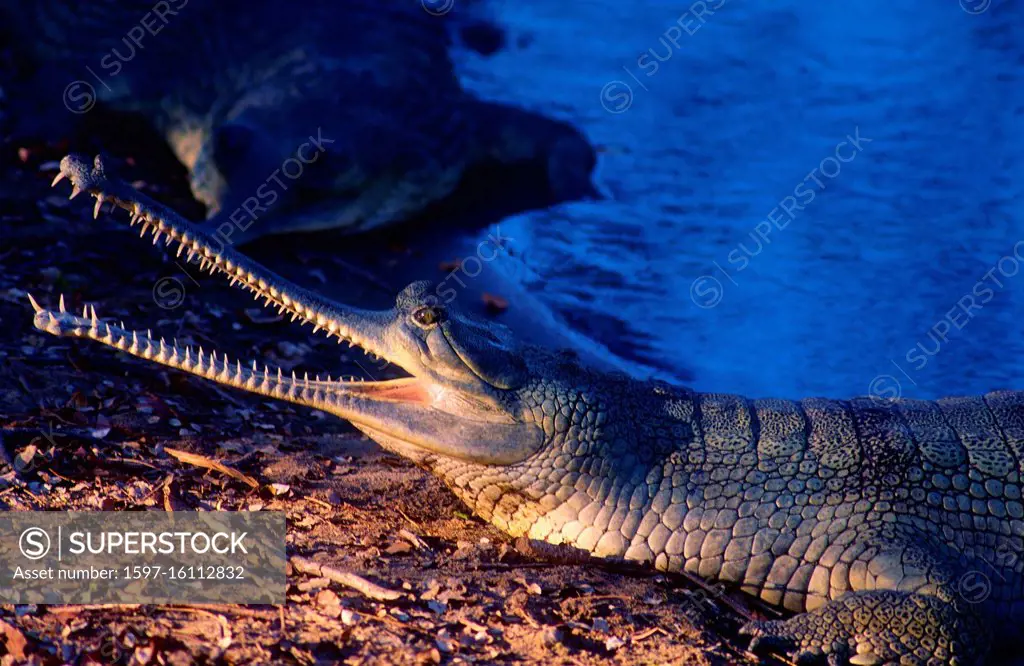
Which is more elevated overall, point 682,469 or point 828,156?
point 828,156

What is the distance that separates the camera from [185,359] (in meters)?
3.83

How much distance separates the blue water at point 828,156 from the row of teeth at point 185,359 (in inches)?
255

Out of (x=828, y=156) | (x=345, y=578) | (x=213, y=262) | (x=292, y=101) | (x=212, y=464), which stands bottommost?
(x=345, y=578)

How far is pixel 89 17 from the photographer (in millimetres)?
9320

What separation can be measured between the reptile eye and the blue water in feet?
19.8

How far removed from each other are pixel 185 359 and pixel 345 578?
103 centimetres

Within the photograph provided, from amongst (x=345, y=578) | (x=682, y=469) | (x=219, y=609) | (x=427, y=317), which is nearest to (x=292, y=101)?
(x=427, y=317)

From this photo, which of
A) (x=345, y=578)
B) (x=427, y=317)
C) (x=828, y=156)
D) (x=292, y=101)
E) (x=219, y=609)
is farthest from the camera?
(x=828, y=156)

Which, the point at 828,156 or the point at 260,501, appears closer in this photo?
the point at 260,501

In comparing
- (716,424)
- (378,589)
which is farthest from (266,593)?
(716,424)

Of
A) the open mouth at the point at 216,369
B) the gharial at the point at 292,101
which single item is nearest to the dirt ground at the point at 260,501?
the open mouth at the point at 216,369

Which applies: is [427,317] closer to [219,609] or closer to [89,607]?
[219,609]

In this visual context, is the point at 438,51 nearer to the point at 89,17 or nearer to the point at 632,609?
the point at 89,17

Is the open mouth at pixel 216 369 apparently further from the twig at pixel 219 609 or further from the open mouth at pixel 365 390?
the twig at pixel 219 609
